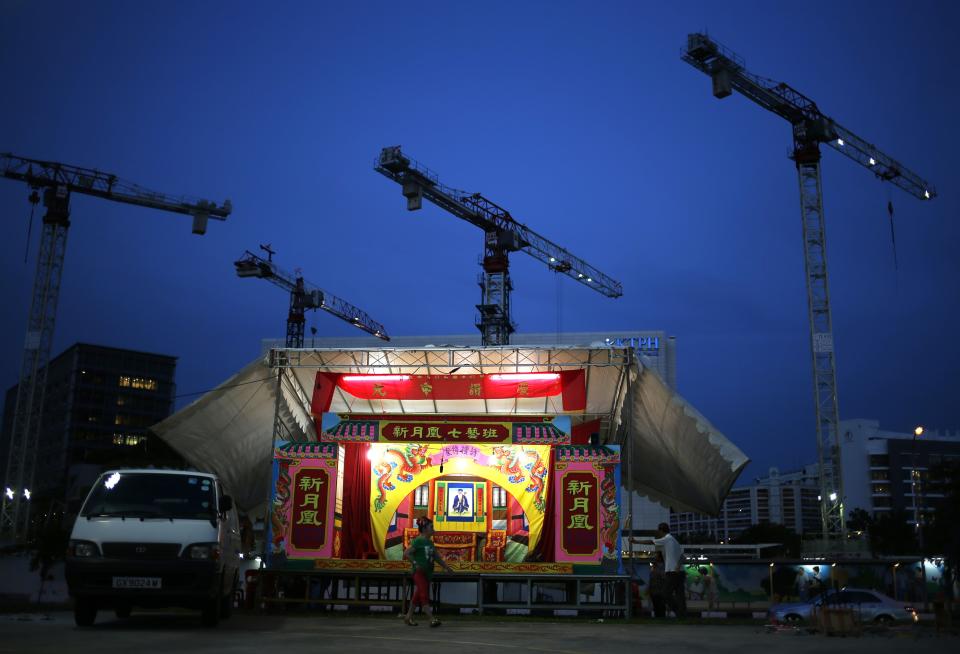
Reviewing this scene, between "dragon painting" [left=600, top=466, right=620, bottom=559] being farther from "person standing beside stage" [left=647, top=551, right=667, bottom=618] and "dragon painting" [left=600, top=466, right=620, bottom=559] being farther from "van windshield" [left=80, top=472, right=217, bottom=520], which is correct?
"van windshield" [left=80, top=472, right=217, bottom=520]

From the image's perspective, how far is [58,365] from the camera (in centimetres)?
11688

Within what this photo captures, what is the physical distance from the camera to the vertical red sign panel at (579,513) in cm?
1648

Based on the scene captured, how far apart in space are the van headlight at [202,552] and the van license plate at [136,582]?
440 mm

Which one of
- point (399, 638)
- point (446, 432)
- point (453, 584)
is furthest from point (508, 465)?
point (399, 638)

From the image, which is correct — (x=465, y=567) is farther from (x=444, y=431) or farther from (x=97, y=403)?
(x=97, y=403)

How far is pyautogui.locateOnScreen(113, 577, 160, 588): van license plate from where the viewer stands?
10.0 m

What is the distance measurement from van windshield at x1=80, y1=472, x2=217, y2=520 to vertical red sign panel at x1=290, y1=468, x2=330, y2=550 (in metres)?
6.04

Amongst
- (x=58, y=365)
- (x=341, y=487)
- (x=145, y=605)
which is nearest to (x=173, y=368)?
(x=58, y=365)

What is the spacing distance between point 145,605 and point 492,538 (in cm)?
1095

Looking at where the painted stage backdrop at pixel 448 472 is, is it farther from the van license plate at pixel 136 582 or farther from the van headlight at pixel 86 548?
the van headlight at pixel 86 548

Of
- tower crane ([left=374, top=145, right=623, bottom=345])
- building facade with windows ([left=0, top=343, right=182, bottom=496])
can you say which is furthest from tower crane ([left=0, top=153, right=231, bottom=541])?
building facade with windows ([left=0, top=343, right=182, bottom=496])

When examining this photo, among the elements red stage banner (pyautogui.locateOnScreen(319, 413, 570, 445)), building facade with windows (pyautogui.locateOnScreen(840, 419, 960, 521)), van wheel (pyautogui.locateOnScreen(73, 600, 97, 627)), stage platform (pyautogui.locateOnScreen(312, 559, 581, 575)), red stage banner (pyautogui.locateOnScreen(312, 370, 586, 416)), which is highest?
building facade with windows (pyautogui.locateOnScreen(840, 419, 960, 521))

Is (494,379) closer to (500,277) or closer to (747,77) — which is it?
(747,77)

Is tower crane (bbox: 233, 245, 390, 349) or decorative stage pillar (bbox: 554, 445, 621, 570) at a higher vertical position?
tower crane (bbox: 233, 245, 390, 349)
